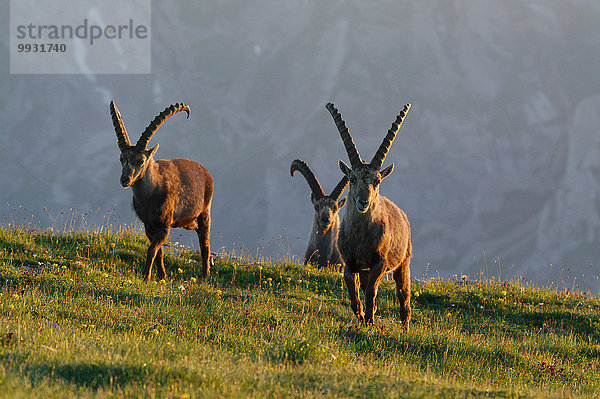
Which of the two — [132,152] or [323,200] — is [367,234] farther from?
[323,200]

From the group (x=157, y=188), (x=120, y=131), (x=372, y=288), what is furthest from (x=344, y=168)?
A: (x=120, y=131)

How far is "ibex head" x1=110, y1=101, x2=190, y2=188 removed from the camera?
1223cm

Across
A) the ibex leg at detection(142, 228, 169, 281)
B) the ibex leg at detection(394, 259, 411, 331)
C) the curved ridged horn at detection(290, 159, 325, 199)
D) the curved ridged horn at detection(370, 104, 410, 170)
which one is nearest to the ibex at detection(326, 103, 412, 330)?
the curved ridged horn at detection(370, 104, 410, 170)

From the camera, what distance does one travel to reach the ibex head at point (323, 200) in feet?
52.2

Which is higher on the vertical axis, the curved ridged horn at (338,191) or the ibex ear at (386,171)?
the curved ridged horn at (338,191)

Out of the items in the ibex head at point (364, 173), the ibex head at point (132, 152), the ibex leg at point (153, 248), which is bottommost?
the ibex leg at point (153, 248)

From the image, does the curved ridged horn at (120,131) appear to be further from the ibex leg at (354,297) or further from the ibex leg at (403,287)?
the ibex leg at (403,287)

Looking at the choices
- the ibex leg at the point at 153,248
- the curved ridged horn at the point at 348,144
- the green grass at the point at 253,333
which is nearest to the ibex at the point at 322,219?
the green grass at the point at 253,333

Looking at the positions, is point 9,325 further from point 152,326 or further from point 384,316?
point 384,316

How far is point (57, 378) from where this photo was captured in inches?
213

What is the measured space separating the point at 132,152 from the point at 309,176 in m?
5.74

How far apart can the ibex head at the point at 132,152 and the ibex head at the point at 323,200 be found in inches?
199

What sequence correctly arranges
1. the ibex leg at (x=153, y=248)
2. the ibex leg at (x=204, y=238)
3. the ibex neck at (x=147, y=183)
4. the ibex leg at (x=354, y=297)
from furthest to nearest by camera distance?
the ibex leg at (x=204, y=238), the ibex neck at (x=147, y=183), the ibex leg at (x=153, y=248), the ibex leg at (x=354, y=297)

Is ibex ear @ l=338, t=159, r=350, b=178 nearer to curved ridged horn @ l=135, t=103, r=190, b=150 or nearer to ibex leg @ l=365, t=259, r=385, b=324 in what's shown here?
ibex leg @ l=365, t=259, r=385, b=324
